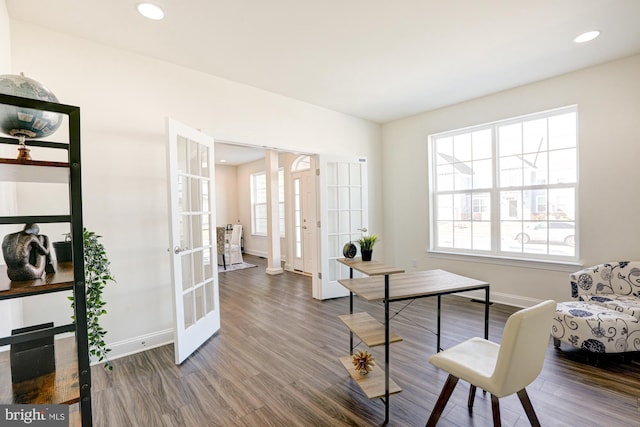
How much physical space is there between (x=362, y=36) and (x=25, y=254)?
2640 millimetres

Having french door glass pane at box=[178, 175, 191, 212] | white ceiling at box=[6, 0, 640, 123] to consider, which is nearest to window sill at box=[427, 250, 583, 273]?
Result: white ceiling at box=[6, 0, 640, 123]

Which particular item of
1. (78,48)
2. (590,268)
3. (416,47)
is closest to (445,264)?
(590,268)

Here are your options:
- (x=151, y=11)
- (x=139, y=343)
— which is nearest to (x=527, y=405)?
(x=139, y=343)

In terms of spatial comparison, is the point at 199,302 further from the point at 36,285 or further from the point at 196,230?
the point at 36,285

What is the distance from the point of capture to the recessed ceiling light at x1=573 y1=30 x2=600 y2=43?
254cm

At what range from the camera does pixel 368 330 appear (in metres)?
2.05

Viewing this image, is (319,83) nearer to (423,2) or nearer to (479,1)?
(423,2)

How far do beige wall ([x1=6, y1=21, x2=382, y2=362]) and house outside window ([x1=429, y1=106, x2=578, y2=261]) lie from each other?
340 cm

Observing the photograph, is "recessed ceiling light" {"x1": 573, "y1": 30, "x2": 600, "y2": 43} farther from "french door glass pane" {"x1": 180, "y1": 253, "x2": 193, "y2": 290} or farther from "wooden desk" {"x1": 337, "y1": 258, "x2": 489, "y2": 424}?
"french door glass pane" {"x1": 180, "y1": 253, "x2": 193, "y2": 290}

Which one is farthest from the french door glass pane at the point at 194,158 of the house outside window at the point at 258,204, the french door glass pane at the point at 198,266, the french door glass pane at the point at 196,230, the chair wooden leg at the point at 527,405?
the house outside window at the point at 258,204

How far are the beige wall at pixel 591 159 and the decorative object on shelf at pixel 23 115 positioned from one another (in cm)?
444

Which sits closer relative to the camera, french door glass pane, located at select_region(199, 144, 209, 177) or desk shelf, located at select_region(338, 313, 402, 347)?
desk shelf, located at select_region(338, 313, 402, 347)

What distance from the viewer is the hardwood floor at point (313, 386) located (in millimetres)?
1852

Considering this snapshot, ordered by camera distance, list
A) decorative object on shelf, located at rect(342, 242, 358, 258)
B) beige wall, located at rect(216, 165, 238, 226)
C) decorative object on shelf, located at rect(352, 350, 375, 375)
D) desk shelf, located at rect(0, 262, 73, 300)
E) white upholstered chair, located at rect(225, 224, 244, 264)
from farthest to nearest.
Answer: beige wall, located at rect(216, 165, 238, 226)
white upholstered chair, located at rect(225, 224, 244, 264)
decorative object on shelf, located at rect(342, 242, 358, 258)
decorative object on shelf, located at rect(352, 350, 375, 375)
desk shelf, located at rect(0, 262, 73, 300)
